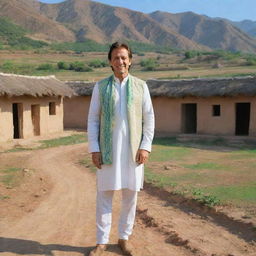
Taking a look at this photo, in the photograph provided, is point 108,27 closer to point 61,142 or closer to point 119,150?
point 61,142

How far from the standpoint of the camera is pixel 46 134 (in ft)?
56.7

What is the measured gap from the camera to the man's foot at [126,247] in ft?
14.4

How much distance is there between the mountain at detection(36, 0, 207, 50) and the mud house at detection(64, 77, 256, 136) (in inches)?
2836

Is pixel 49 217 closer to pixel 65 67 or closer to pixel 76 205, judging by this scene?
pixel 76 205

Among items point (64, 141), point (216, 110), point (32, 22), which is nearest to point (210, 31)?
point (32, 22)

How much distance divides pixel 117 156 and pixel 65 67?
3882 centimetres

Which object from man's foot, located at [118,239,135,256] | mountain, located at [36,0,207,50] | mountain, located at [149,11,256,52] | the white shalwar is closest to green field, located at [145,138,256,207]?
man's foot, located at [118,239,135,256]

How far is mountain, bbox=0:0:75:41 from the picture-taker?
2913 inches

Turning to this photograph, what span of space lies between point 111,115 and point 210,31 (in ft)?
427

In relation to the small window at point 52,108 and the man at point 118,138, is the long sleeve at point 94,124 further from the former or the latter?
the small window at point 52,108

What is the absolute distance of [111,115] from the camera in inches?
169

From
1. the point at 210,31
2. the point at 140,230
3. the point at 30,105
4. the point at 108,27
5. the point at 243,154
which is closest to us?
the point at 140,230

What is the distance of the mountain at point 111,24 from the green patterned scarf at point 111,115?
85825 mm

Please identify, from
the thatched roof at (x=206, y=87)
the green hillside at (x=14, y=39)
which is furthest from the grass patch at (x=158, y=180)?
the green hillside at (x=14, y=39)
